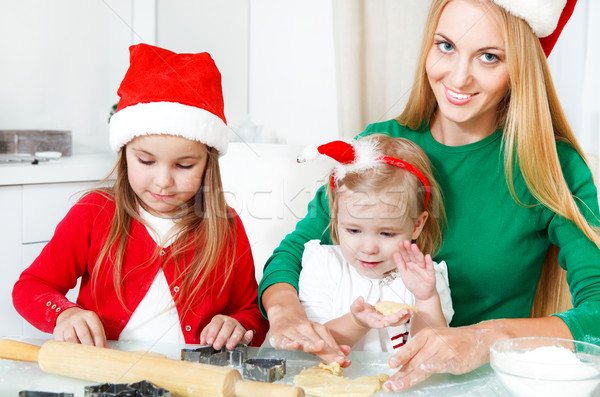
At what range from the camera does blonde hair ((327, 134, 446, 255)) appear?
1.19m

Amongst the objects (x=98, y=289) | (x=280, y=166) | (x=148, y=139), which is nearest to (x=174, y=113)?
(x=148, y=139)

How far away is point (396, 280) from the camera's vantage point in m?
1.23

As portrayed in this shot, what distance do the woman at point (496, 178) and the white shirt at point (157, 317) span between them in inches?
8.2

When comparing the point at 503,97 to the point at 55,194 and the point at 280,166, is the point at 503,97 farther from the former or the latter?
the point at 55,194

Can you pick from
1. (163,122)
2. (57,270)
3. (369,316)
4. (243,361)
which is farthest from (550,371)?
(57,270)

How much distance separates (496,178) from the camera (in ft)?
4.17

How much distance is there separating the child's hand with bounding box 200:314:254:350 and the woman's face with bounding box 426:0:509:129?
1.96 feet

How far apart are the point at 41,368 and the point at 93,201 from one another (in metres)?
0.52

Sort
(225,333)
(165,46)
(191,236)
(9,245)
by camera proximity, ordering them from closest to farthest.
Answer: (225,333) → (191,236) → (9,245) → (165,46)

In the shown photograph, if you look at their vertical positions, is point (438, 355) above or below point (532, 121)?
below

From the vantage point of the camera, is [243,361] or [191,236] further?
[191,236]

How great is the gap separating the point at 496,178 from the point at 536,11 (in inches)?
13.8

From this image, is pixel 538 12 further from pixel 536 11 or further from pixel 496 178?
pixel 496 178

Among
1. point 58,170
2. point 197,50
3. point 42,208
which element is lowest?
point 42,208
